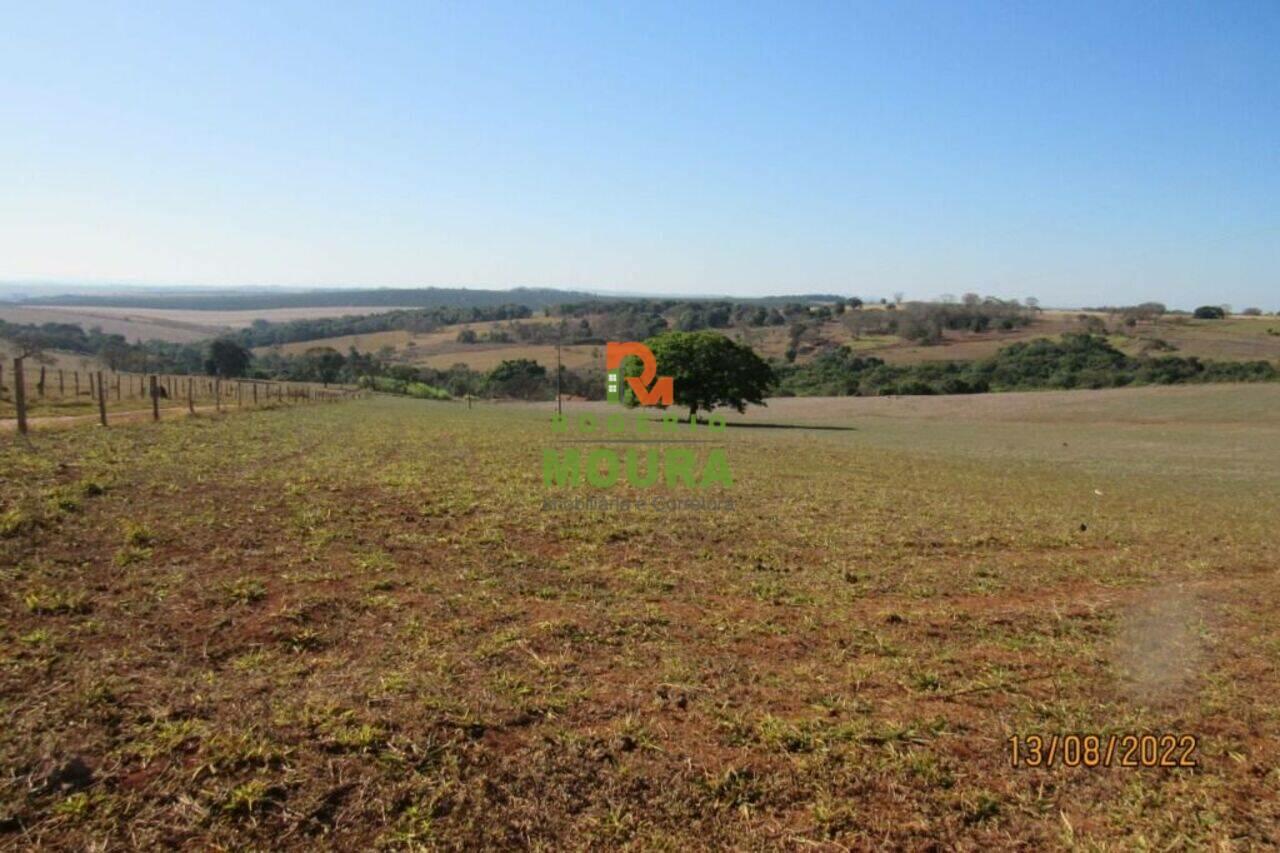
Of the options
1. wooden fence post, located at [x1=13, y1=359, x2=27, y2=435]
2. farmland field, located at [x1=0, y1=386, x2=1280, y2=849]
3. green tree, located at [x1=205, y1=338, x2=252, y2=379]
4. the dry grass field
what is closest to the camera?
farmland field, located at [x1=0, y1=386, x2=1280, y2=849]

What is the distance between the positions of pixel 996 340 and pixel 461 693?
10556cm

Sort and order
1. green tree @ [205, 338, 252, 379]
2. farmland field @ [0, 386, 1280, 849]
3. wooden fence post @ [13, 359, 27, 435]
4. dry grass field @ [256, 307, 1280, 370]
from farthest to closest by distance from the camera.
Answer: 1. dry grass field @ [256, 307, 1280, 370]
2. green tree @ [205, 338, 252, 379]
3. wooden fence post @ [13, 359, 27, 435]
4. farmland field @ [0, 386, 1280, 849]

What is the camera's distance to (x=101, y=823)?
288cm

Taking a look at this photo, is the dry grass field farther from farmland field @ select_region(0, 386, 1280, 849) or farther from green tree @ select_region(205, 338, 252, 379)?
farmland field @ select_region(0, 386, 1280, 849)

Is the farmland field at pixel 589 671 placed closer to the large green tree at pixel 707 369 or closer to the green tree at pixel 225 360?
the large green tree at pixel 707 369

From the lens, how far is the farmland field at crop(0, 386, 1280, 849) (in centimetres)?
317

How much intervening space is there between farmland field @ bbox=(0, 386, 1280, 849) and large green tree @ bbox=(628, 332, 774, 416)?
3314 centimetres

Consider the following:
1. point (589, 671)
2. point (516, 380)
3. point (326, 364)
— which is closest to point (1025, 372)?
point (516, 380)

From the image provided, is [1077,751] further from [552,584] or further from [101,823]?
[101,823]

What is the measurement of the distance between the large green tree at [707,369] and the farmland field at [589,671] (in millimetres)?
33137

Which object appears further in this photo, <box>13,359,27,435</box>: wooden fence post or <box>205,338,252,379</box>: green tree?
<box>205,338,252,379</box>: green tree

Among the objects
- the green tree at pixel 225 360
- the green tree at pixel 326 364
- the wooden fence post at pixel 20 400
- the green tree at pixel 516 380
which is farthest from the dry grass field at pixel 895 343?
the wooden fence post at pixel 20 400
